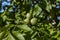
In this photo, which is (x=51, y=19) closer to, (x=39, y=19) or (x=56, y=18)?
(x=56, y=18)

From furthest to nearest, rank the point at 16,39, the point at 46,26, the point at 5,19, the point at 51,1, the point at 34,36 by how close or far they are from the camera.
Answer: the point at 51,1 < the point at 46,26 < the point at 5,19 < the point at 34,36 < the point at 16,39

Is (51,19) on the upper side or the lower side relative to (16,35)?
upper

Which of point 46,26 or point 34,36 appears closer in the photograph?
point 34,36

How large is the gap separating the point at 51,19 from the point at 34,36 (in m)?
0.68

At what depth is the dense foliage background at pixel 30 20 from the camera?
1.48 metres

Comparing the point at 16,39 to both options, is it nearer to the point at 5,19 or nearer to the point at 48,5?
the point at 5,19

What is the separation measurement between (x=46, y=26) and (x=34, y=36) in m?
0.39

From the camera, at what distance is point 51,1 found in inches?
82.0

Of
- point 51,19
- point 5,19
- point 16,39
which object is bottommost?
point 16,39

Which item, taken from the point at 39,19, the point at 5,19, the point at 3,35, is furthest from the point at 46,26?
the point at 3,35

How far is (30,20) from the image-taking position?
6.64 ft

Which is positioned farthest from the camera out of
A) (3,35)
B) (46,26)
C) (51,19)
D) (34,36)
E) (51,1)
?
(51,19)

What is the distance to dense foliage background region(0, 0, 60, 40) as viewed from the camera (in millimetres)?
1480

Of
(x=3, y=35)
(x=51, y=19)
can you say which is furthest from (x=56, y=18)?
(x=3, y=35)
